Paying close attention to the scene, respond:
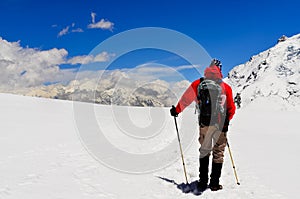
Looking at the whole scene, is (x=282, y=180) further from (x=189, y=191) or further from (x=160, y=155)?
(x=160, y=155)

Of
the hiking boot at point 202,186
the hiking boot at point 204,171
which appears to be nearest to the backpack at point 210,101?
the hiking boot at point 204,171

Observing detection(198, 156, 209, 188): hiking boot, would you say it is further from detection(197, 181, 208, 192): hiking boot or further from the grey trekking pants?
the grey trekking pants

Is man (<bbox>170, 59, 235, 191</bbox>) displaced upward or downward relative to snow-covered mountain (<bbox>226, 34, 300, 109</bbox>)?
downward

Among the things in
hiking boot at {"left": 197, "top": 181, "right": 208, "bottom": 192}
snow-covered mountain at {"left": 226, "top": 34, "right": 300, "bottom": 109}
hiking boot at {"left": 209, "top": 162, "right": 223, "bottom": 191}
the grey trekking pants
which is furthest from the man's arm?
snow-covered mountain at {"left": 226, "top": 34, "right": 300, "bottom": 109}

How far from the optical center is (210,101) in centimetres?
680

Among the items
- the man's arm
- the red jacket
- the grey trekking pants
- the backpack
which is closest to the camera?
the backpack

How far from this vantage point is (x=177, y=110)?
7.77 meters

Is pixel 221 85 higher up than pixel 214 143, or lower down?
higher up

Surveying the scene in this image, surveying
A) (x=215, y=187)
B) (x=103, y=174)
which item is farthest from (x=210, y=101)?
(x=103, y=174)

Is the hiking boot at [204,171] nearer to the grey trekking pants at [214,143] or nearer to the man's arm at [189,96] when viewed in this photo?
the grey trekking pants at [214,143]

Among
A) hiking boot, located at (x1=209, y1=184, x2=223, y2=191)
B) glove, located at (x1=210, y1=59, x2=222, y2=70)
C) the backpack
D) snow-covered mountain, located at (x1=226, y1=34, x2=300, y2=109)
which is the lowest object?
hiking boot, located at (x1=209, y1=184, x2=223, y2=191)

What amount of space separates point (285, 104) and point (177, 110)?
371 ft

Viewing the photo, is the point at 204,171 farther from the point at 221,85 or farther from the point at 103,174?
the point at 103,174

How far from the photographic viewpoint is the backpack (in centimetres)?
677
